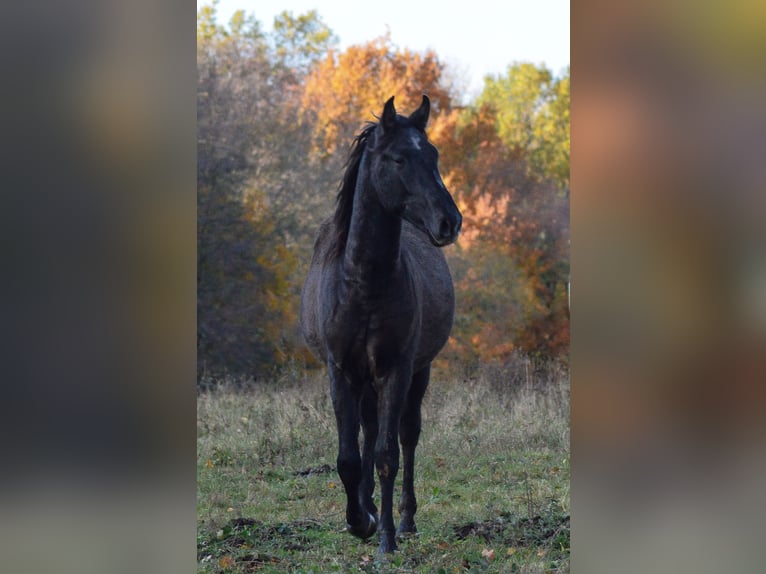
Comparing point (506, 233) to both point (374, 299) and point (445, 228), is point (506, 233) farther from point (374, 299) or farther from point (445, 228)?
point (445, 228)

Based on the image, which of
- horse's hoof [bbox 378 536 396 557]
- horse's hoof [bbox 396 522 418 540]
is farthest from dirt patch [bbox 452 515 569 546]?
horse's hoof [bbox 378 536 396 557]

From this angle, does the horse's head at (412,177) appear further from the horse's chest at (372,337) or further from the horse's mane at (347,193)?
the horse's chest at (372,337)

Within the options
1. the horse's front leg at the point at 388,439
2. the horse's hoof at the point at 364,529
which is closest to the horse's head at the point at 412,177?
the horse's front leg at the point at 388,439

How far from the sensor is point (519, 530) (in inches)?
223

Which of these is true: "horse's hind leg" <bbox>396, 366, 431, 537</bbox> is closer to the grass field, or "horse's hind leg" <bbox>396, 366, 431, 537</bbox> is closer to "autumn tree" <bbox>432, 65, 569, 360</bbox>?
the grass field

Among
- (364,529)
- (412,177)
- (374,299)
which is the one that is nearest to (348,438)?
(364,529)

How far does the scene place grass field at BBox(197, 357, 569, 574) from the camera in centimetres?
523

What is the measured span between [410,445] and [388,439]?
1.03 metres

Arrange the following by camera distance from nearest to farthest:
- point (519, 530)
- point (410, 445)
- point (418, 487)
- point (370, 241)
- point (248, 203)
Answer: point (370, 241)
point (519, 530)
point (410, 445)
point (418, 487)
point (248, 203)

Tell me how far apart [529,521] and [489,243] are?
10.0m

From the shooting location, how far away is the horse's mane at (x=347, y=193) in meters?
5.42

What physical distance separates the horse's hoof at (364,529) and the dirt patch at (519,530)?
1.90 ft
